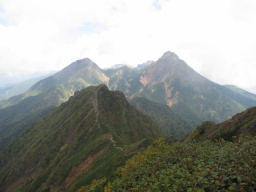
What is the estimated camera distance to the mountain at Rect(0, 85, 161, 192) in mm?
98375

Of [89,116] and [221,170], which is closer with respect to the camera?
[221,170]

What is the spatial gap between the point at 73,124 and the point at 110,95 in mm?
50596

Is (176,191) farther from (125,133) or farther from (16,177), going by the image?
(16,177)

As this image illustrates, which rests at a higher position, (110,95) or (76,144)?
(110,95)

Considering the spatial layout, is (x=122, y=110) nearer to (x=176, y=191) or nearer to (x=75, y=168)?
(x=75, y=168)

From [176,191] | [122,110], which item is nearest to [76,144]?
[122,110]

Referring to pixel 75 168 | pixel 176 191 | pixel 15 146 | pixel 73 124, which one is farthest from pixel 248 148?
pixel 15 146

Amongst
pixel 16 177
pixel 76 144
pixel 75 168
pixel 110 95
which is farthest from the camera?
pixel 110 95

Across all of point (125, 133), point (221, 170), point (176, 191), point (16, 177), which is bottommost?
point (16, 177)

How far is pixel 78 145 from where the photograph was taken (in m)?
125

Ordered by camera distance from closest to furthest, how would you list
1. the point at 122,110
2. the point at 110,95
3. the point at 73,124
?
1. the point at 73,124
2. the point at 122,110
3. the point at 110,95

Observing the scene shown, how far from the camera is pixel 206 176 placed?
10414 mm

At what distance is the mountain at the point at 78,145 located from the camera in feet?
323

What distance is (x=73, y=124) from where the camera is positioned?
148 m
